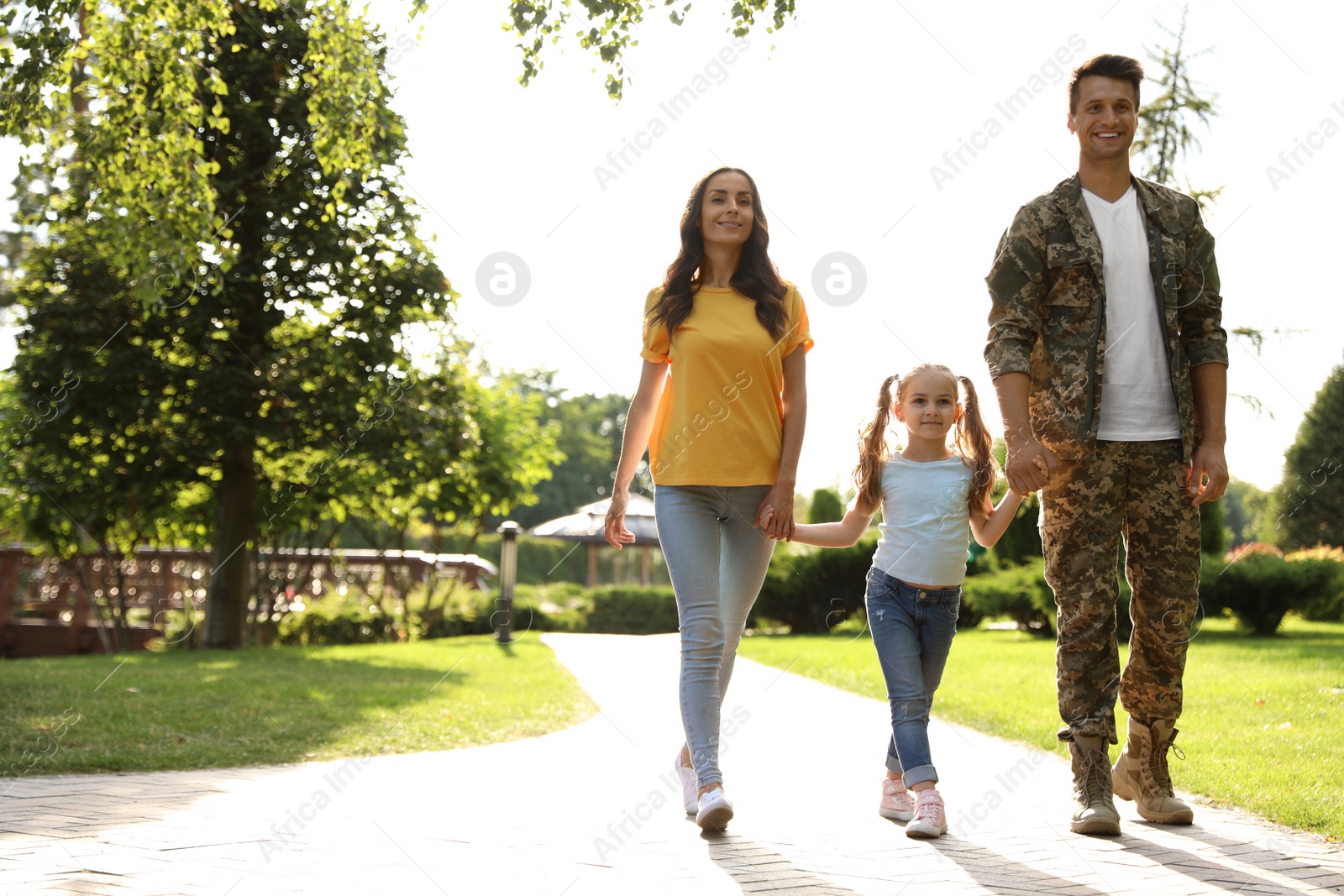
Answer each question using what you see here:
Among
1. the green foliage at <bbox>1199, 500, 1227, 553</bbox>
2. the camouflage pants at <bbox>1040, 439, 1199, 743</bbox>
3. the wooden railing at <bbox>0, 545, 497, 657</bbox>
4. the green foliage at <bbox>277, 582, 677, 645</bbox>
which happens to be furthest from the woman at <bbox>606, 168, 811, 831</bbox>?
the wooden railing at <bbox>0, 545, 497, 657</bbox>

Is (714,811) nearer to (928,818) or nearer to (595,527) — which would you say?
(928,818)

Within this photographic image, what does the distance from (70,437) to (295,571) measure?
5187 mm

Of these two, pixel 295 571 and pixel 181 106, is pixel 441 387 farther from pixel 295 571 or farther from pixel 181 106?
pixel 181 106

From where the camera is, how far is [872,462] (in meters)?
3.84

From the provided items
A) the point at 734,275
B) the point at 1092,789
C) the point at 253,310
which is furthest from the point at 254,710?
the point at 253,310

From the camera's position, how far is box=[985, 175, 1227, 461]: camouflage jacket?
3521 mm

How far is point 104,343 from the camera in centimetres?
1274

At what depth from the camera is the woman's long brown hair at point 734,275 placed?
3773 mm

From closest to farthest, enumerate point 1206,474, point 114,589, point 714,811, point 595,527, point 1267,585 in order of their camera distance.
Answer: point 714,811, point 1206,474, point 1267,585, point 114,589, point 595,527

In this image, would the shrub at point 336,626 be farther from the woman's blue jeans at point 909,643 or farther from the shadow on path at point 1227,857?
the shadow on path at point 1227,857

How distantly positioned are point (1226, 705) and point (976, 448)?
4.13 meters

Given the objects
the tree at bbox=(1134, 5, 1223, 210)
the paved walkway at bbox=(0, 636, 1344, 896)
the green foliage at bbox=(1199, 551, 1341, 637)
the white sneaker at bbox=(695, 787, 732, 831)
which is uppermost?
the tree at bbox=(1134, 5, 1223, 210)

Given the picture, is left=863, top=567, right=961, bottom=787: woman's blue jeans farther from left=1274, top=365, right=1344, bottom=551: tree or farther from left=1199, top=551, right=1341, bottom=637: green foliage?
left=1274, top=365, right=1344, bottom=551: tree

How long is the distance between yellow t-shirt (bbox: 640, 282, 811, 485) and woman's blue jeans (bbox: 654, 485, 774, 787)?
6 centimetres
